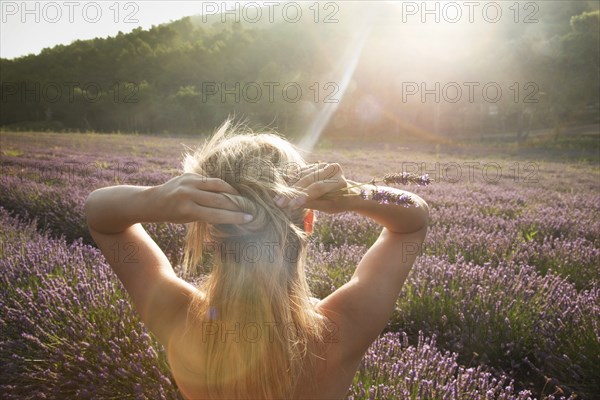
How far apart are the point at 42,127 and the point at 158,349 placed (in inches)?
1005

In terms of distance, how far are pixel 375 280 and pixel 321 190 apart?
1.44ft

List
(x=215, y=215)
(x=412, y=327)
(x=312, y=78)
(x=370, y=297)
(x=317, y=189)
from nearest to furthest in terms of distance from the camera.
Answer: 1. (x=215, y=215)
2. (x=317, y=189)
3. (x=370, y=297)
4. (x=412, y=327)
5. (x=312, y=78)

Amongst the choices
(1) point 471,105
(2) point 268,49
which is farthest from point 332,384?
(2) point 268,49

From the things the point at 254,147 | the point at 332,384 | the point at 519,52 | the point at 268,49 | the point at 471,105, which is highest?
the point at 268,49

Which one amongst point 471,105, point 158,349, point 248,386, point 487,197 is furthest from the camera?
point 471,105

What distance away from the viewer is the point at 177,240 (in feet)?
13.2

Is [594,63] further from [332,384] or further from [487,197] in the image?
[332,384]

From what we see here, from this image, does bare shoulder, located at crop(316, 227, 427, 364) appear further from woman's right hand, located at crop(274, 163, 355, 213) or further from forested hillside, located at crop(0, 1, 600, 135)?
forested hillside, located at crop(0, 1, 600, 135)

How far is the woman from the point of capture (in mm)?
1030

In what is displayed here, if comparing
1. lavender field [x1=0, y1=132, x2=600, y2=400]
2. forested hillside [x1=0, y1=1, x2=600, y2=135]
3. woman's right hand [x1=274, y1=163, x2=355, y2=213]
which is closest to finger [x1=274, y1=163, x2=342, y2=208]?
woman's right hand [x1=274, y1=163, x2=355, y2=213]

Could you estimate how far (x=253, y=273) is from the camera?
1.09 metres

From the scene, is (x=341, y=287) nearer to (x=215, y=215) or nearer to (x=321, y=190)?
(x=321, y=190)

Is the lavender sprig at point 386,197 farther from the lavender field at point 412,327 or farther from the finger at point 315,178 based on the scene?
the lavender field at point 412,327

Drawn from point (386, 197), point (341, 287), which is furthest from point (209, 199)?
point (341, 287)
